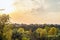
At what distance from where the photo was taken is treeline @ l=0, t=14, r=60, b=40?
5.91ft

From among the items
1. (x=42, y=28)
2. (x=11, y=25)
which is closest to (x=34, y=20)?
(x=42, y=28)

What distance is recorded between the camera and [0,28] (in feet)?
5.98

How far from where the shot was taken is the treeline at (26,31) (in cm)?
180

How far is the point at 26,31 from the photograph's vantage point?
183 centimetres

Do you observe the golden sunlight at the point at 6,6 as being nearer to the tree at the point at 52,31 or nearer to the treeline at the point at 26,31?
the treeline at the point at 26,31

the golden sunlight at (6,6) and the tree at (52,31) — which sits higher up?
the golden sunlight at (6,6)

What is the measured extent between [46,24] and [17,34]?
0.99 ft

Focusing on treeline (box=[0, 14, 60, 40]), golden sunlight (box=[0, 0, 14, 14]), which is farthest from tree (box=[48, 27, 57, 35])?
golden sunlight (box=[0, 0, 14, 14])

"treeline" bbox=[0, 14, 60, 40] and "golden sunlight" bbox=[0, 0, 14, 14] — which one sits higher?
"golden sunlight" bbox=[0, 0, 14, 14]

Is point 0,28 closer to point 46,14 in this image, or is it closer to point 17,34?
point 17,34

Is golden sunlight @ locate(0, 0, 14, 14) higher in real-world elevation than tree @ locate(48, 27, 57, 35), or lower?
higher

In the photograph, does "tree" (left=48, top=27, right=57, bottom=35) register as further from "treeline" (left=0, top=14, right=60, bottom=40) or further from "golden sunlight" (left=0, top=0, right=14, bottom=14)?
"golden sunlight" (left=0, top=0, right=14, bottom=14)

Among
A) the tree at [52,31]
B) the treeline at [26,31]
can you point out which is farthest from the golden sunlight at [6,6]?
the tree at [52,31]

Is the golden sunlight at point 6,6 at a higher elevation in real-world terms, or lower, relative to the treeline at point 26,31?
higher
